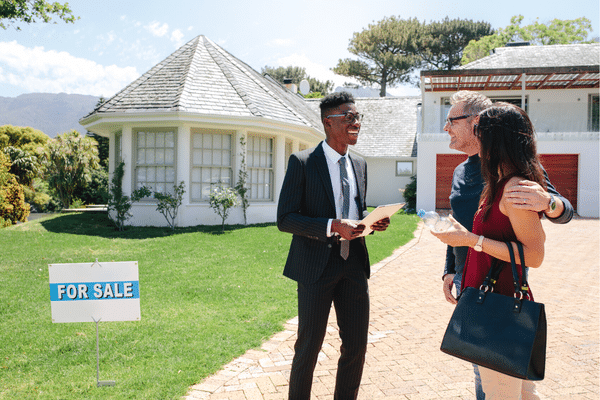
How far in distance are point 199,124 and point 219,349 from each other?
8763 mm

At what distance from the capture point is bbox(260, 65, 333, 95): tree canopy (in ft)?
155

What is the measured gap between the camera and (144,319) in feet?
16.1

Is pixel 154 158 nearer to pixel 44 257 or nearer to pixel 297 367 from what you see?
pixel 44 257

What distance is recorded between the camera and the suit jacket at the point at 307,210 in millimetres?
2607

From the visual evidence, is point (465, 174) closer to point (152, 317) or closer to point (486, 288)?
point (486, 288)

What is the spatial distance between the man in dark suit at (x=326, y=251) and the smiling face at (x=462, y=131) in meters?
0.58

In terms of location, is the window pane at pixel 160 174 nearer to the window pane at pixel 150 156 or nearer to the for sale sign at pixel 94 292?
the window pane at pixel 150 156

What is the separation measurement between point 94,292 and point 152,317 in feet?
4.87

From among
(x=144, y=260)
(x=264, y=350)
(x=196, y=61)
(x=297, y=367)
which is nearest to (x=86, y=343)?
(x=264, y=350)

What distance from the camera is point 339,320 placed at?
2756 millimetres

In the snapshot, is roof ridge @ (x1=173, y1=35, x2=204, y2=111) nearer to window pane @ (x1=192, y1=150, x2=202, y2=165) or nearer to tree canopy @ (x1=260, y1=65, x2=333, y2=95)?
window pane @ (x1=192, y1=150, x2=202, y2=165)

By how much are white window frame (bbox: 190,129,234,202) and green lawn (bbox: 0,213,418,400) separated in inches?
97.5

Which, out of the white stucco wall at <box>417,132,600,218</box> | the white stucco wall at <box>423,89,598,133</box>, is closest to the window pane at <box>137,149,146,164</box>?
the white stucco wall at <box>417,132,600,218</box>

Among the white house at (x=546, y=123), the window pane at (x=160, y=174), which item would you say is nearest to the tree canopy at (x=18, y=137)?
the window pane at (x=160, y=174)
